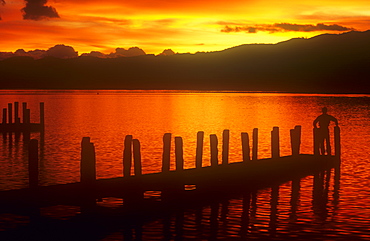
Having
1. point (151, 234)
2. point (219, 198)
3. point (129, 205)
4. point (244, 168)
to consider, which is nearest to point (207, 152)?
point (244, 168)


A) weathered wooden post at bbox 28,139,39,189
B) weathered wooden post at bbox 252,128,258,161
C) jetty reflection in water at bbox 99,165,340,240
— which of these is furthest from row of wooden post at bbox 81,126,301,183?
jetty reflection in water at bbox 99,165,340,240

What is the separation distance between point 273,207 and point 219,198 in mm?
2164

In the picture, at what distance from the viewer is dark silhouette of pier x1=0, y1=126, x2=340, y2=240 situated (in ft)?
56.8

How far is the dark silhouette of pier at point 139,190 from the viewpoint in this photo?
17.3 metres

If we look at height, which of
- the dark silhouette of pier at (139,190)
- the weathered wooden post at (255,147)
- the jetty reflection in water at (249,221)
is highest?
the weathered wooden post at (255,147)

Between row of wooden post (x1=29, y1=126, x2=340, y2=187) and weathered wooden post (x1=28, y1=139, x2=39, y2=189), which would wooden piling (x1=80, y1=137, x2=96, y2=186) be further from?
weathered wooden post (x1=28, y1=139, x2=39, y2=189)

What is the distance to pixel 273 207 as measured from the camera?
65.2 ft

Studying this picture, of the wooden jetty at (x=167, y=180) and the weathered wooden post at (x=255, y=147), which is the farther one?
the weathered wooden post at (x=255, y=147)

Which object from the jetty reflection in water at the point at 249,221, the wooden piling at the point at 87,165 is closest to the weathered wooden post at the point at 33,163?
the wooden piling at the point at 87,165

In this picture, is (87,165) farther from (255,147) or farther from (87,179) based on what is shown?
(255,147)

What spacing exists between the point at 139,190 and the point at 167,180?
1.62m

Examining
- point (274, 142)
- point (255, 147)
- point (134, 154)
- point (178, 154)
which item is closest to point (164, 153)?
point (178, 154)

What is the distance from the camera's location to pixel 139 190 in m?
19.2

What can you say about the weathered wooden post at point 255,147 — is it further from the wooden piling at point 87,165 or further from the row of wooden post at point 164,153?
the wooden piling at point 87,165
